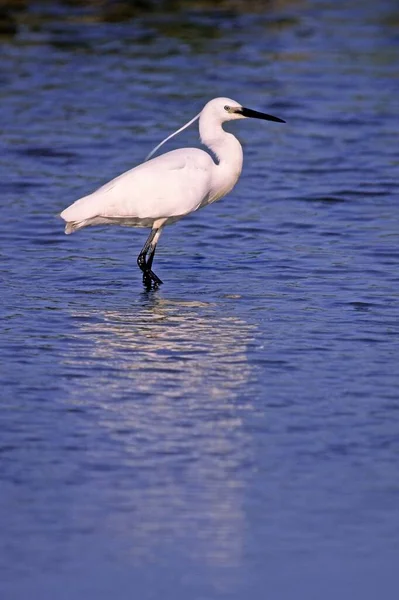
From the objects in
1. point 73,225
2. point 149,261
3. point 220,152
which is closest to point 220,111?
point 220,152

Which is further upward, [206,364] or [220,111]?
[220,111]

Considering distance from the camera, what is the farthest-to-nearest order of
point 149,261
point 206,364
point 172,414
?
point 149,261 → point 206,364 → point 172,414

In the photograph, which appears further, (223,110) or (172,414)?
(223,110)

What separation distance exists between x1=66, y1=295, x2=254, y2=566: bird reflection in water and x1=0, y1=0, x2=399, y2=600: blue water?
1cm

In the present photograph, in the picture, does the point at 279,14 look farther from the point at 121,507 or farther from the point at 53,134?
the point at 121,507

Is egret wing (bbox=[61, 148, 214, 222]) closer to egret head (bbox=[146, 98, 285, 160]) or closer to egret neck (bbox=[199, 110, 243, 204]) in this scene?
egret neck (bbox=[199, 110, 243, 204])

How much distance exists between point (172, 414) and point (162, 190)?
313 centimetres

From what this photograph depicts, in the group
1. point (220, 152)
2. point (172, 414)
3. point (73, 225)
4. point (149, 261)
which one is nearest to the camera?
point (172, 414)

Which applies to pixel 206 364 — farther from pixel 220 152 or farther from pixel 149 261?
pixel 220 152

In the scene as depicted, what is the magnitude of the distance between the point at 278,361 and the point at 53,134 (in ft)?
25.6

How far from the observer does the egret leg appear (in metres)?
9.70

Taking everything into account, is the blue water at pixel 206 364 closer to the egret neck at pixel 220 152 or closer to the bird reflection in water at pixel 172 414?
the bird reflection in water at pixel 172 414

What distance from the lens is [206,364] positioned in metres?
7.71

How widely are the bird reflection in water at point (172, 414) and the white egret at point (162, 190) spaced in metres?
0.66
